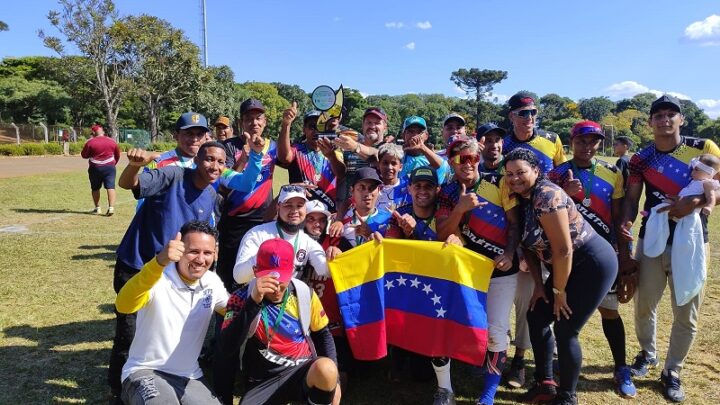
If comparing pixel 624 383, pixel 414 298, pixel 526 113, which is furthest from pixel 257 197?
pixel 624 383

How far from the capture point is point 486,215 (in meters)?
4.28

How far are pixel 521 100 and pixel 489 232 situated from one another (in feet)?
5.53

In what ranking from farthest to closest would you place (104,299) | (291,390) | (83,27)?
(83,27), (104,299), (291,390)

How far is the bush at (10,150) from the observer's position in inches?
1249

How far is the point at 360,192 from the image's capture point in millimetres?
4562

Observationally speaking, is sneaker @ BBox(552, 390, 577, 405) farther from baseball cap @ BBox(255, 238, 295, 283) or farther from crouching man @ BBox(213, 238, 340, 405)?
baseball cap @ BBox(255, 238, 295, 283)

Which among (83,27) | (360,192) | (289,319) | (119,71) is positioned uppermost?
(83,27)

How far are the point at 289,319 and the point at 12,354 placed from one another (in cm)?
375

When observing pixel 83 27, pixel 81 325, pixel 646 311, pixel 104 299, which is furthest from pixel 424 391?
pixel 83 27

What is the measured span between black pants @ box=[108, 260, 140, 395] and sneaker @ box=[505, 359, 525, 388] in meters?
3.59

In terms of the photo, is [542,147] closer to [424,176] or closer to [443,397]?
[424,176]

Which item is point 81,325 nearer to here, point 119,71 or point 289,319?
point 289,319

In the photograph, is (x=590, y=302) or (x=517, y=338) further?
(x=517, y=338)


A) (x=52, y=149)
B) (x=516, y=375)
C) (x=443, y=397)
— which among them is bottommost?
(x=516, y=375)
